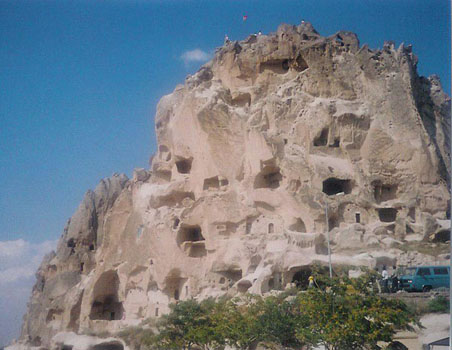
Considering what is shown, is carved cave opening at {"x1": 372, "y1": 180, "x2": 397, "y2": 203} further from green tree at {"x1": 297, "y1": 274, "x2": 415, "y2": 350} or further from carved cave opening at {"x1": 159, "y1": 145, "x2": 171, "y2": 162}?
green tree at {"x1": 297, "y1": 274, "x2": 415, "y2": 350}

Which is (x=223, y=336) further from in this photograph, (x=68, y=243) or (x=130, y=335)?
(x=68, y=243)

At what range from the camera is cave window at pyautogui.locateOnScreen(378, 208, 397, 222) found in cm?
3356

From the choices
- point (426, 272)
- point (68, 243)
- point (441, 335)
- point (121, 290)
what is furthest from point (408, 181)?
point (68, 243)

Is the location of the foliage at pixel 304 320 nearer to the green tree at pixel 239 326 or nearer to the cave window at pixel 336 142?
the green tree at pixel 239 326

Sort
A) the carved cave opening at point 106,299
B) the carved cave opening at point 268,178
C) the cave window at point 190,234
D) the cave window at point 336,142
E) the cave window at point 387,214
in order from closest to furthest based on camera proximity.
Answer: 1. the cave window at point 387,214
2. the carved cave opening at point 268,178
3. the cave window at point 336,142
4. the cave window at point 190,234
5. the carved cave opening at point 106,299

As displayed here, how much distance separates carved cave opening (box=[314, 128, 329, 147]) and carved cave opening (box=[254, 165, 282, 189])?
318cm

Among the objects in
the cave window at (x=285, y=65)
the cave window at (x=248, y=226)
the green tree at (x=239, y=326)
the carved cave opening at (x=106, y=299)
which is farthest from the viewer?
the carved cave opening at (x=106, y=299)

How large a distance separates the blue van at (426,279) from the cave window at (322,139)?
14910 mm

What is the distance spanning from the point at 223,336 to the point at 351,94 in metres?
22.3

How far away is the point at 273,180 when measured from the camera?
36.1 metres

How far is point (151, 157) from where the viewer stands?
45.4 m

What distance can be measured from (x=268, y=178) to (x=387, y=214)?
25.8 ft

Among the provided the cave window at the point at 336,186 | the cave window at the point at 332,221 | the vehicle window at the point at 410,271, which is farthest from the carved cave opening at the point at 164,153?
the vehicle window at the point at 410,271

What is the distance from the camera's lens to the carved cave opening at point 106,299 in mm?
40406
